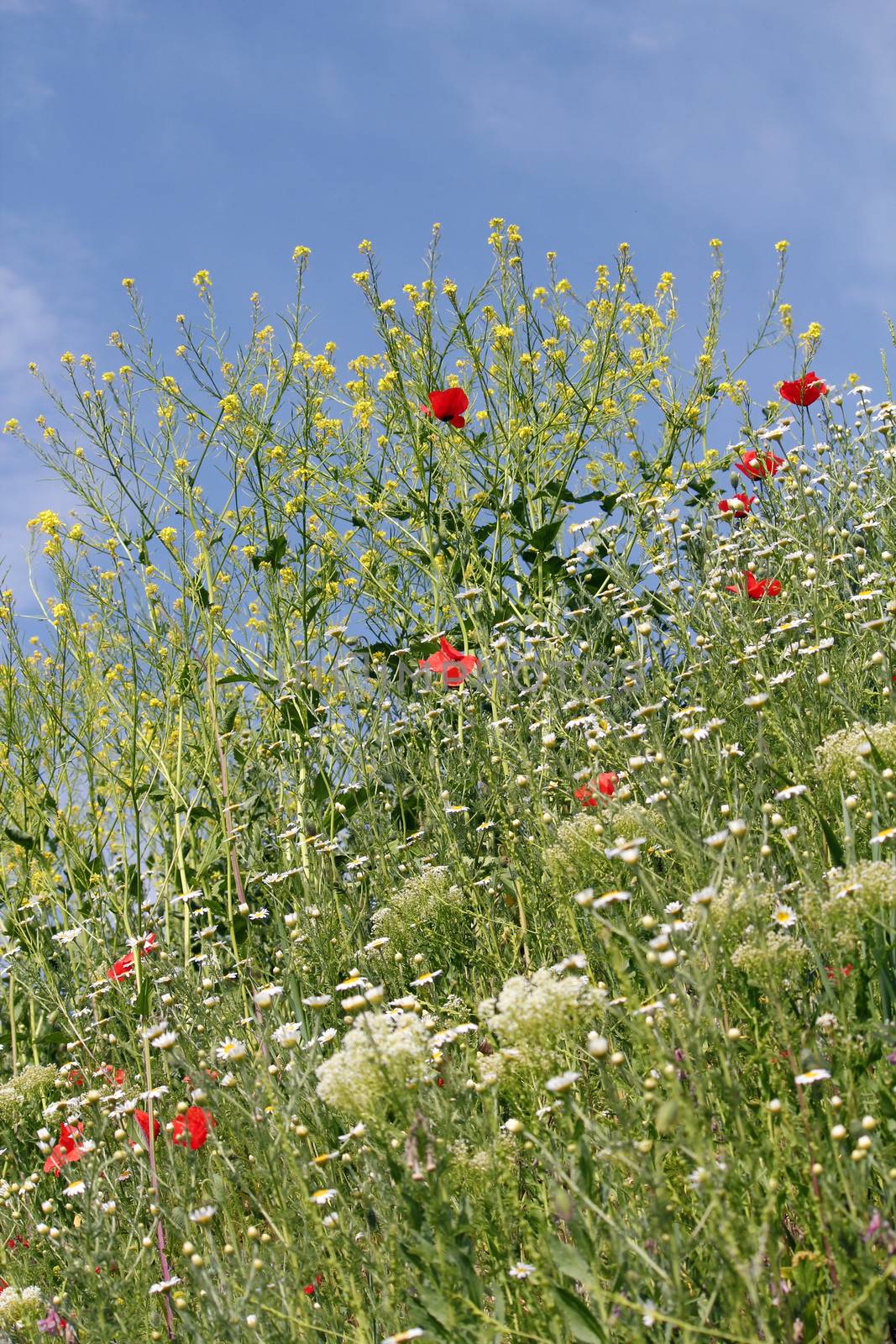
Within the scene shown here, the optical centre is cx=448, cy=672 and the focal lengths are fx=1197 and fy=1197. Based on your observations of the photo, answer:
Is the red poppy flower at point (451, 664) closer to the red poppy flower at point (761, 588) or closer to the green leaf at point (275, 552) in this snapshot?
the green leaf at point (275, 552)

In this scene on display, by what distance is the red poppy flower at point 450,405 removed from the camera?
4191mm

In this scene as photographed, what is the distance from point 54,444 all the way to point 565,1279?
156 inches

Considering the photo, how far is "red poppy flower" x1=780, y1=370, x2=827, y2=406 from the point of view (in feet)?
14.5

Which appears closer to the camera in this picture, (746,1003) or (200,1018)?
(746,1003)

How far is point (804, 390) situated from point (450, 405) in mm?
1357

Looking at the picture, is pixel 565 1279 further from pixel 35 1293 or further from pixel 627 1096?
pixel 35 1293

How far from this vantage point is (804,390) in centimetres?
448

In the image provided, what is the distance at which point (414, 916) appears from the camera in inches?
119

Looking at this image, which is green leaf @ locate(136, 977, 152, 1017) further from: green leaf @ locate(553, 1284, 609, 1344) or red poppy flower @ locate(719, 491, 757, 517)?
red poppy flower @ locate(719, 491, 757, 517)

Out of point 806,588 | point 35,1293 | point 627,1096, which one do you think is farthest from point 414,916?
point 806,588

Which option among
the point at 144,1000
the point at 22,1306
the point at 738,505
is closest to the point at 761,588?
the point at 738,505

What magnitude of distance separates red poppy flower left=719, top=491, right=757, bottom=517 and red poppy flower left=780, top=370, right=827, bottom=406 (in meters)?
0.39

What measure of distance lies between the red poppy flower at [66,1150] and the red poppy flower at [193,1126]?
201 millimetres

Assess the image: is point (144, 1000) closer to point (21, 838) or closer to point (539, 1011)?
point (21, 838)
